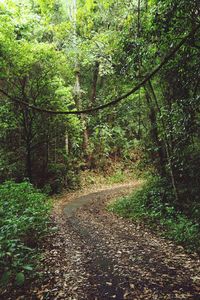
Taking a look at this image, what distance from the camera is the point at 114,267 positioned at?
5.88 meters

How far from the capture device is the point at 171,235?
7.76 meters

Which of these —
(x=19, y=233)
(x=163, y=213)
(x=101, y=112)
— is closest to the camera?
(x=19, y=233)

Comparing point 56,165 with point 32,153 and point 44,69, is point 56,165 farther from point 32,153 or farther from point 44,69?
point 44,69

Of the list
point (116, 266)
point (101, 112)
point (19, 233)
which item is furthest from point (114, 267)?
point (101, 112)

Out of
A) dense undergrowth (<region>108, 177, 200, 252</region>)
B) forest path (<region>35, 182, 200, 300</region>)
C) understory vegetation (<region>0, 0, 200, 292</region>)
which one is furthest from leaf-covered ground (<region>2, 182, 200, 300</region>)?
understory vegetation (<region>0, 0, 200, 292</region>)

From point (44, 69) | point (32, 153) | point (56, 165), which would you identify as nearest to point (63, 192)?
point (56, 165)

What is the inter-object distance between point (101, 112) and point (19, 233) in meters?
17.5

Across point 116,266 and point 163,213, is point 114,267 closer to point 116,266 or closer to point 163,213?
point 116,266

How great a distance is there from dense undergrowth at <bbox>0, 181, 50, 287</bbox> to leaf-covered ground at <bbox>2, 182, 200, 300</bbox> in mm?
431

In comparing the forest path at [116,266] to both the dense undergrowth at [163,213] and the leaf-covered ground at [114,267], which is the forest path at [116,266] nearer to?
the leaf-covered ground at [114,267]

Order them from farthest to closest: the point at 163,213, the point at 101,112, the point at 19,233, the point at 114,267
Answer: the point at 101,112 < the point at 163,213 < the point at 19,233 < the point at 114,267

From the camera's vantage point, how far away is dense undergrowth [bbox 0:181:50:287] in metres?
5.01

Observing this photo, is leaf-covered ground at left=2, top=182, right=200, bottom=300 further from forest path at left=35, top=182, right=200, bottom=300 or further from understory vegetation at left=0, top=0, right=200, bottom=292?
understory vegetation at left=0, top=0, right=200, bottom=292

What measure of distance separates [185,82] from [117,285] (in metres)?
5.95
